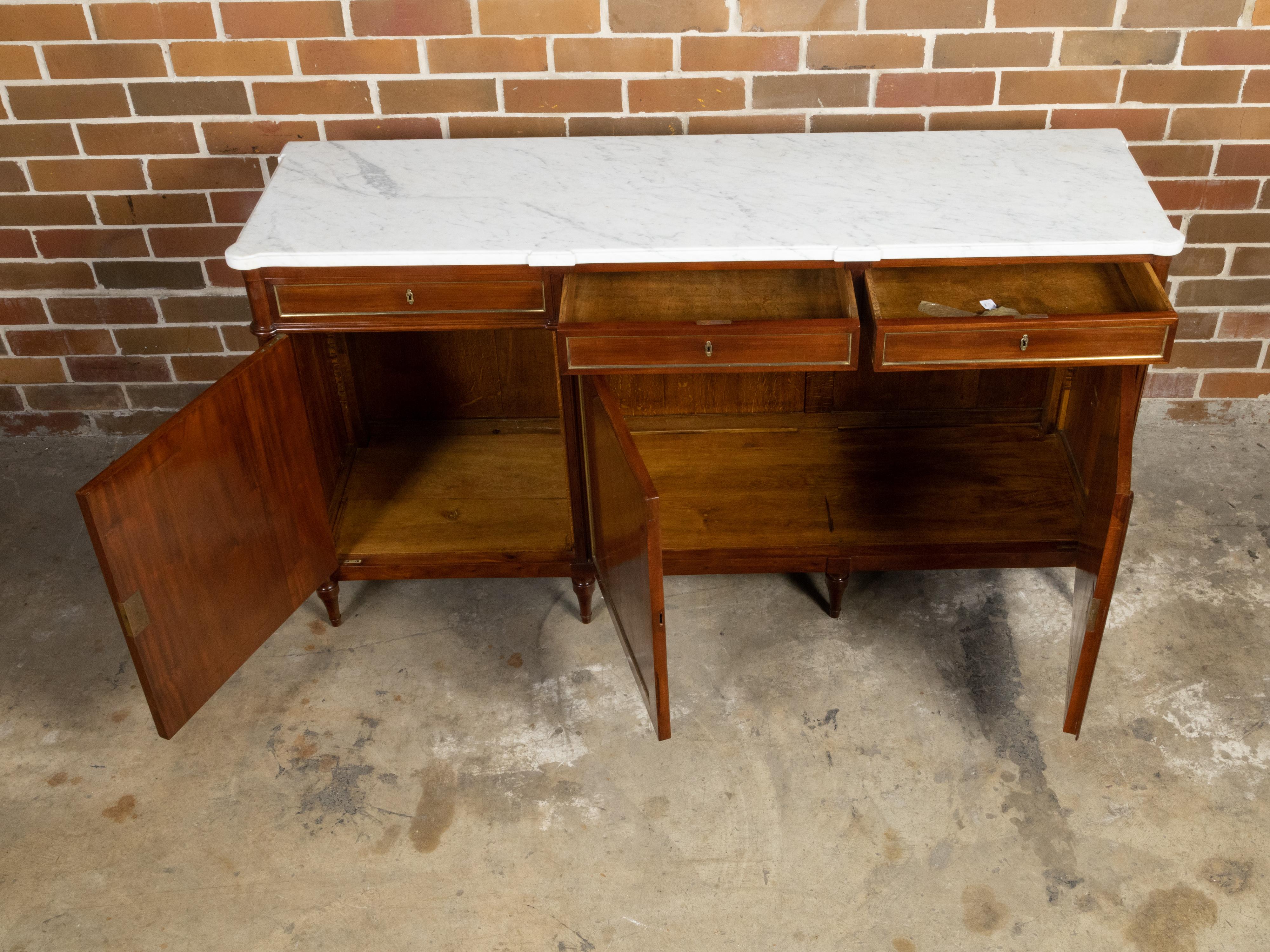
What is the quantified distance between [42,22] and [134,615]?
1.50 metres

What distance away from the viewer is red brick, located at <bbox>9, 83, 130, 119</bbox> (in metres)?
2.65

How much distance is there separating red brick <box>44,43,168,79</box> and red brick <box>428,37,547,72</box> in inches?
25.2

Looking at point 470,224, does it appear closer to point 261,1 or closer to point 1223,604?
point 261,1

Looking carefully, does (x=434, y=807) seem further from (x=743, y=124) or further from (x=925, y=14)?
(x=925, y=14)

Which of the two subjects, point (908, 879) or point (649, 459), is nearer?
point (908, 879)

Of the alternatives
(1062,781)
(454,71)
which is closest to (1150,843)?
(1062,781)

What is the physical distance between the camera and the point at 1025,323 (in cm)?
204

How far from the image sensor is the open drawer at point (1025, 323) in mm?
2043

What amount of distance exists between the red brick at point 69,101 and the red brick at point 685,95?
1.21 m

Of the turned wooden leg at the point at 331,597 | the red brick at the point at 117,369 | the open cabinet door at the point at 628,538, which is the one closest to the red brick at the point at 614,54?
the open cabinet door at the point at 628,538

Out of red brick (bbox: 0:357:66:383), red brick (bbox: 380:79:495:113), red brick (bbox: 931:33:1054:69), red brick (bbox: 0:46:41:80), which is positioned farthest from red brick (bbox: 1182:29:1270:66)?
red brick (bbox: 0:357:66:383)

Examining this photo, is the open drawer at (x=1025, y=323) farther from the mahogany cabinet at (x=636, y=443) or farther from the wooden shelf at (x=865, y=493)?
the wooden shelf at (x=865, y=493)

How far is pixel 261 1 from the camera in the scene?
8.29ft

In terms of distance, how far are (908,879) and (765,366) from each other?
39.0 inches
